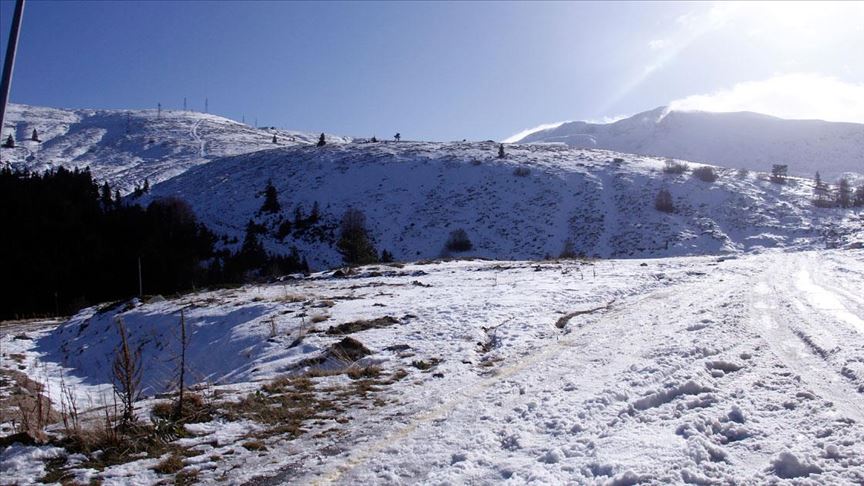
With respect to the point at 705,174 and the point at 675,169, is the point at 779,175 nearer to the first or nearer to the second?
the point at 705,174

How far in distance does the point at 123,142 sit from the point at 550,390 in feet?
463

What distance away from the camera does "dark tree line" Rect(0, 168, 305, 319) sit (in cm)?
3462

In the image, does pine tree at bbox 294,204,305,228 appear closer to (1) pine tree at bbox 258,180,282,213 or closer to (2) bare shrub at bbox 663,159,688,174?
(1) pine tree at bbox 258,180,282,213

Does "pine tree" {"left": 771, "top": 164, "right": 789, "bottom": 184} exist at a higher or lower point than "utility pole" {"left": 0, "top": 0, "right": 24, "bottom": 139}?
higher

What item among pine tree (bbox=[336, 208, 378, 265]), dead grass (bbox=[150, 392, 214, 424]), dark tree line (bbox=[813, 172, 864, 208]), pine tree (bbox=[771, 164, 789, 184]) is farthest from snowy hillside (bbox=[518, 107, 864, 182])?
dead grass (bbox=[150, 392, 214, 424])

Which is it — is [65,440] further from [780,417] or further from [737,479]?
[780,417]

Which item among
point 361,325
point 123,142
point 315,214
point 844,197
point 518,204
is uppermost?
point 123,142

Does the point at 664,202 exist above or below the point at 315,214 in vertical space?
above

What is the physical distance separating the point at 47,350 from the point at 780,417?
25.8m

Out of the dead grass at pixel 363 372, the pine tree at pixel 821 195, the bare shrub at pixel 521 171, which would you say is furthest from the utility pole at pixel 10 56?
the pine tree at pixel 821 195

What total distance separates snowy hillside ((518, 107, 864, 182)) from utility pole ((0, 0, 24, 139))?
382 feet

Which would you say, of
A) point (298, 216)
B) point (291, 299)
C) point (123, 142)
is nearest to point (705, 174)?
point (298, 216)

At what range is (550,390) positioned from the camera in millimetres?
7910

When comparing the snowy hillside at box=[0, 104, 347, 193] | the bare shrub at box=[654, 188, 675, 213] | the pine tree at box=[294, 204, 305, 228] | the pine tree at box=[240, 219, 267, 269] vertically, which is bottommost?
the pine tree at box=[240, 219, 267, 269]
